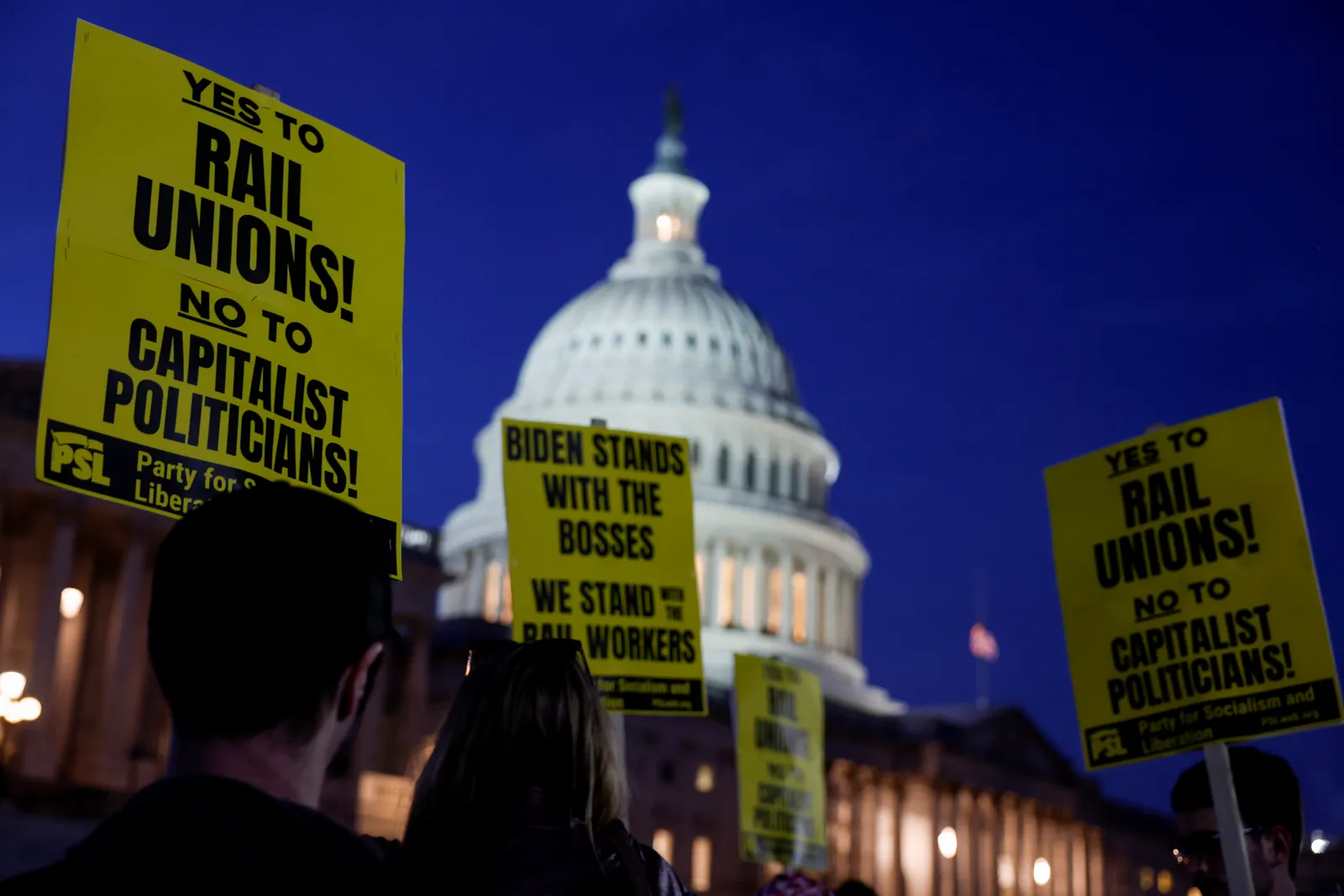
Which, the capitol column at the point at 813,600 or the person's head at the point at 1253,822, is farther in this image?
the capitol column at the point at 813,600

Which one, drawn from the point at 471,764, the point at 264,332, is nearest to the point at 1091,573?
the point at 264,332

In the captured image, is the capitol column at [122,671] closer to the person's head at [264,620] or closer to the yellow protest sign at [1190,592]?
the yellow protest sign at [1190,592]

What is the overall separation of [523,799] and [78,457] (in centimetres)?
204

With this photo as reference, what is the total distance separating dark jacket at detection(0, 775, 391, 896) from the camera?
236cm

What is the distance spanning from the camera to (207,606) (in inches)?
107

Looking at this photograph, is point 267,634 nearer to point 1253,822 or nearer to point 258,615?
point 258,615

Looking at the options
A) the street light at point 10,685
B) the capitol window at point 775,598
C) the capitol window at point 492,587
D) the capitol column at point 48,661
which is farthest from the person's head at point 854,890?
the capitol window at point 775,598

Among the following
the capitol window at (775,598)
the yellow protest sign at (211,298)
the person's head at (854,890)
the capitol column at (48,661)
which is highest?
the capitol window at (775,598)

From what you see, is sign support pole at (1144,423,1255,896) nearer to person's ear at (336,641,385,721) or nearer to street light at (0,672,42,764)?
person's ear at (336,641,385,721)

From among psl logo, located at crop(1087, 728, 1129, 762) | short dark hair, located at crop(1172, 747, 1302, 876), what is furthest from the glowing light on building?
short dark hair, located at crop(1172, 747, 1302, 876)

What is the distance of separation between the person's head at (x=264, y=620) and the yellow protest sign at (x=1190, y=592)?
23.6 ft

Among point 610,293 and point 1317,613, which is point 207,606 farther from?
point 610,293

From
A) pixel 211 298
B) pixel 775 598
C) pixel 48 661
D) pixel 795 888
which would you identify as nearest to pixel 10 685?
pixel 48 661

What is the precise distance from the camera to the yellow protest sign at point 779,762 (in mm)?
18047
